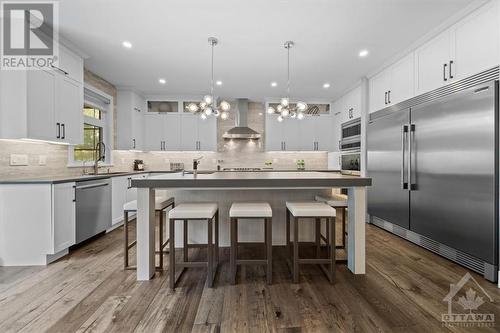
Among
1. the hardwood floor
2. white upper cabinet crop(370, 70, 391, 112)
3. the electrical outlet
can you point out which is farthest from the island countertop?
white upper cabinet crop(370, 70, 391, 112)

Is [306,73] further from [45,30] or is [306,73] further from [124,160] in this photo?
[124,160]

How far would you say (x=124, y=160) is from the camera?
5250mm

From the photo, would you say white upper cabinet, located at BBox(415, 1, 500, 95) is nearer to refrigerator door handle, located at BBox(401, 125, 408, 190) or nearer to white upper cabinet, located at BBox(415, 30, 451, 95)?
white upper cabinet, located at BBox(415, 30, 451, 95)

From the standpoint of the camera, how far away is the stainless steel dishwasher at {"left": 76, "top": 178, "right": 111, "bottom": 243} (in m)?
2.96

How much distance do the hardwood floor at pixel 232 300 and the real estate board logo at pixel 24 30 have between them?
2.26m

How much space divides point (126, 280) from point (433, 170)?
3569mm

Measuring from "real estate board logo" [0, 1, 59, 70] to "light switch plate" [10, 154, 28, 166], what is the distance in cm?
99

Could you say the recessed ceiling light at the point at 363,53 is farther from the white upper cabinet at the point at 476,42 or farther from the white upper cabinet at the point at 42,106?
the white upper cabinet at the point at 42,106

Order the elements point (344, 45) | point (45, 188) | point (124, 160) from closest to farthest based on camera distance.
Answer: point (45, 188), point (344, 45), point (124, 160)

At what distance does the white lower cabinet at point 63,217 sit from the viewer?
2576mm

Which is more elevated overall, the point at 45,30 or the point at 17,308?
the point at 45,30

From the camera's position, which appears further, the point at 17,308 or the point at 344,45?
the point at 344,45

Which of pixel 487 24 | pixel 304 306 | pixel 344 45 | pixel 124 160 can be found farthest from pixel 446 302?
pixel 124 160

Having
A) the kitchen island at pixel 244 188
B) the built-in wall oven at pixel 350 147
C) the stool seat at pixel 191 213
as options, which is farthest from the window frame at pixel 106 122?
the built-in wall oven at pixel 350 147
